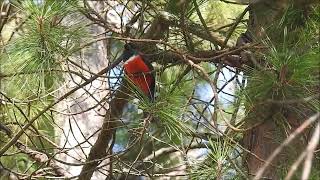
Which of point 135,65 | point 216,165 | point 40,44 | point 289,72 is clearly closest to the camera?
point 289,72

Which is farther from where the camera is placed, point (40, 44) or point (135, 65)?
point (135, 65)

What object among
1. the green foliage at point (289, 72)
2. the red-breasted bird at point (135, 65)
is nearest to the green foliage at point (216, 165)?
the green foliage at point (289, 72)

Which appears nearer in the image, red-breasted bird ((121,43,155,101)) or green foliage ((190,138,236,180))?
green foliage ((190,138,236,180))

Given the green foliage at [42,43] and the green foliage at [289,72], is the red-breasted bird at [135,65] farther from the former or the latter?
the green foliage at [289,72]

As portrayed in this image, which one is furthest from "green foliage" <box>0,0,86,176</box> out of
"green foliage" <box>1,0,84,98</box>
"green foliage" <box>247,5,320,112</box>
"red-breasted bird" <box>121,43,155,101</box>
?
"green foliage" <box>247,5,320,112</box>

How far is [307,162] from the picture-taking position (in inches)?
17.3

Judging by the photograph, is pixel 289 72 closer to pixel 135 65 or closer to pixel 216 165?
pixel 216 165

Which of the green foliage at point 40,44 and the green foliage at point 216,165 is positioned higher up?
the green foliage at point 40,44

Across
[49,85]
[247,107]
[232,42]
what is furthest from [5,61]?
[247,107]

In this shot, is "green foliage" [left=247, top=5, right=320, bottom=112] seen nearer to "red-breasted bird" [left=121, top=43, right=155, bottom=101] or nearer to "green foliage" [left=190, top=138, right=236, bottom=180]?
"green foliage" [left=190, top=138, right=236, bottom=180]

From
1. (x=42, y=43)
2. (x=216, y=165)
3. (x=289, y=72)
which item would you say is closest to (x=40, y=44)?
(x=42, y=43)

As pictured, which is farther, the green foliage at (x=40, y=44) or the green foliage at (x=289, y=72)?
the green foliage at (x=40, y=44)

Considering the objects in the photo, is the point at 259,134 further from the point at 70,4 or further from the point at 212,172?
the point at 70,4

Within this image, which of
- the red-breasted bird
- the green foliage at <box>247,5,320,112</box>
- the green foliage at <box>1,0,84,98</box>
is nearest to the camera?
the green foliage at <box>247,5,320,112</box>
